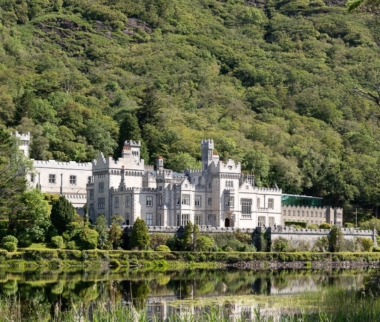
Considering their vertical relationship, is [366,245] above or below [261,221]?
below

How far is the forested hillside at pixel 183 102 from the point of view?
368ft

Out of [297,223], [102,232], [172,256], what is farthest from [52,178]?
[297,223]

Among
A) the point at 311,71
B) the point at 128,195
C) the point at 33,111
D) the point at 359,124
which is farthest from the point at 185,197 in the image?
the point at 311,71

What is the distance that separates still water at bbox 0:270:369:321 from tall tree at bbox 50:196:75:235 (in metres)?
10.3

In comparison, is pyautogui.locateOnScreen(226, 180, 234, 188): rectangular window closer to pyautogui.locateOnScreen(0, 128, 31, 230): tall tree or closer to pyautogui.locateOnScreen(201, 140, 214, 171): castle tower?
pyautogui.locateOnScreen(201, 140, 214, 171): castle tower

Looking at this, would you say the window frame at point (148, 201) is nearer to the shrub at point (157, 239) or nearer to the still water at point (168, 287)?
the shrub at point (157, 239)

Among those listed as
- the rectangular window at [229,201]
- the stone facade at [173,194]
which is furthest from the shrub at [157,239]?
the rectangular window at [229,201]

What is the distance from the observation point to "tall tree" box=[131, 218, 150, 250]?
258ft

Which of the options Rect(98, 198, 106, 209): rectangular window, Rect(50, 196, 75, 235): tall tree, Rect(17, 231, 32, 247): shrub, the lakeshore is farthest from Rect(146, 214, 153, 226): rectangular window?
Rect(17, 231, 32, 247): shrub

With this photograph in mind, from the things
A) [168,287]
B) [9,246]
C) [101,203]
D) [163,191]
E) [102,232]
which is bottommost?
[168,287]

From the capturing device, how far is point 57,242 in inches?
2990

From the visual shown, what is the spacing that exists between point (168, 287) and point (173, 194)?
96.5 ft

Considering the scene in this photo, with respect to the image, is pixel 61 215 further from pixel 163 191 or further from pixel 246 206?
pixel 246 206

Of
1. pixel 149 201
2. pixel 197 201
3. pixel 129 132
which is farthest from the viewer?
pixel 129 132
